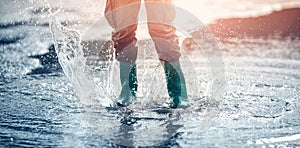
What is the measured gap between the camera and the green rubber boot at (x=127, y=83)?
10.1 ft

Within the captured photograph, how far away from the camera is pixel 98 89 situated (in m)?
3.30

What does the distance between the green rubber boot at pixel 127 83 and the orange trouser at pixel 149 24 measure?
0.22 ft

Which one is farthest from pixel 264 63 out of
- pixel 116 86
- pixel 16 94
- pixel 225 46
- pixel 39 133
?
pixel 39 133

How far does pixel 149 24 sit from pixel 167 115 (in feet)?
1.72

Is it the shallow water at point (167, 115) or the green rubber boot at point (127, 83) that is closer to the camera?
the shallow water at point (167, 115)

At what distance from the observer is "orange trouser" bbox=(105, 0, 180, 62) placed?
9.75ft

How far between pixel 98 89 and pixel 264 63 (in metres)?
1.51

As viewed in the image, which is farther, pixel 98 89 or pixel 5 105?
pixel 98 89

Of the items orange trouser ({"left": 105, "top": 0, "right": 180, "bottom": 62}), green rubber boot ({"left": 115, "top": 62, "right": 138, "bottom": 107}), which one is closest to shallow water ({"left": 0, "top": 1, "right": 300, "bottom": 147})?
green rubber boot ({"left": 115, "top": 62, "right": 138, "bottom": 107})

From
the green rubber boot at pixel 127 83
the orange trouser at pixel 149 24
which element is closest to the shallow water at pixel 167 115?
the green rubber boot at pixel 127 83

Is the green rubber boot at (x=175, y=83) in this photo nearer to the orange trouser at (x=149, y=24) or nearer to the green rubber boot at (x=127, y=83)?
the orange trouser at (x=149, y=24)

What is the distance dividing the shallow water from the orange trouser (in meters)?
0.31

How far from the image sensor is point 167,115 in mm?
2834

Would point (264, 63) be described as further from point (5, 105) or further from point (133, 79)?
point (5, 105)
